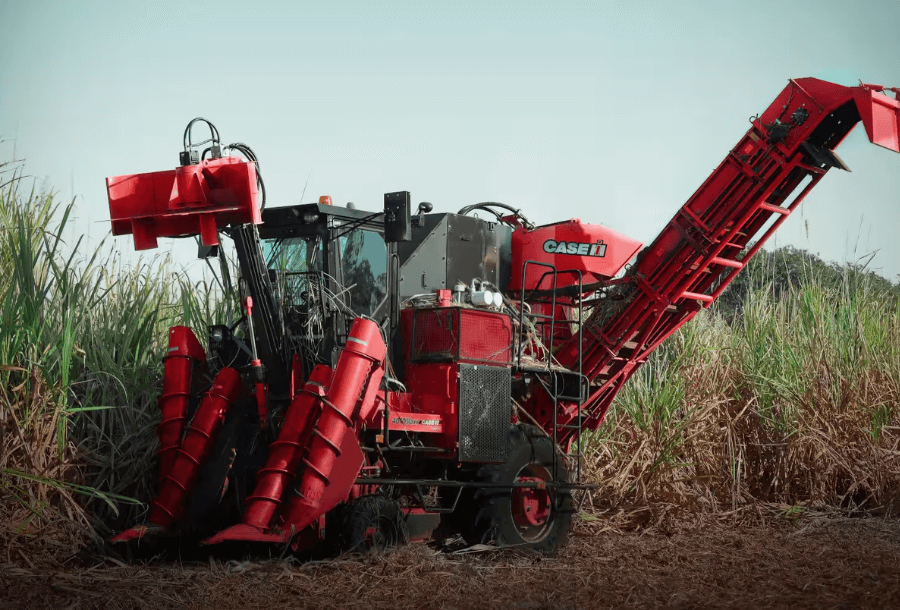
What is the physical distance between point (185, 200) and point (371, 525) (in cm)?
263

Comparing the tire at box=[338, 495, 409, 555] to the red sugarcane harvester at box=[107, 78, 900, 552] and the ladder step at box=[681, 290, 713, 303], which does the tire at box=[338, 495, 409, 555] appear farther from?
the ladder step at box=[681, 290, 713, 303]

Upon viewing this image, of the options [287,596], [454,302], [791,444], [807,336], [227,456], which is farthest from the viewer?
[807,336]

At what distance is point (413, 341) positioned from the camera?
7.95m

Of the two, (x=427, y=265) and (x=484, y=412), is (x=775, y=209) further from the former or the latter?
(x=484, y=412)

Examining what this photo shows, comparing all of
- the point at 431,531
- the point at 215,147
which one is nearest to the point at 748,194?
the point at 431,531

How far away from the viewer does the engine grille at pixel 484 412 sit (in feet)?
25.3

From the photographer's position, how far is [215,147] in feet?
23.8

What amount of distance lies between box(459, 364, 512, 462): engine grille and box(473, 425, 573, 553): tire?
0.61ft

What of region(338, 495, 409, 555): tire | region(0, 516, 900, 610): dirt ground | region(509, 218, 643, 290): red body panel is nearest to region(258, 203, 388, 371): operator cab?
region(338, 495, 409, 555): tire

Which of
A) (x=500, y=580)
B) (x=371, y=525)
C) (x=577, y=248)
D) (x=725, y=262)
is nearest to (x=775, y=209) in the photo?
(x=725, y=262)

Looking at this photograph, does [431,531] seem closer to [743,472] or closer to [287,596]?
[287,596]

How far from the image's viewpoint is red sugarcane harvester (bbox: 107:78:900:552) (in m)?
7.09

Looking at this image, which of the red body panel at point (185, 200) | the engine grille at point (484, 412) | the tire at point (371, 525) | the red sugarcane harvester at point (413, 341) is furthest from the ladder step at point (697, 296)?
the red body panel at point (185, 200)

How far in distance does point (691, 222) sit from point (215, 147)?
165 inches
